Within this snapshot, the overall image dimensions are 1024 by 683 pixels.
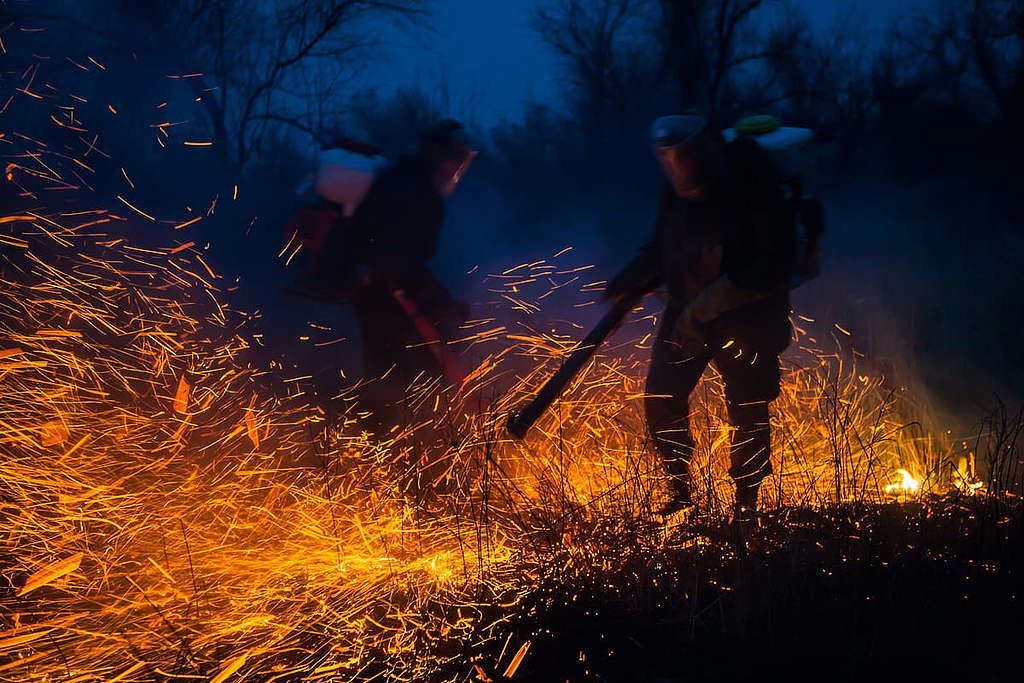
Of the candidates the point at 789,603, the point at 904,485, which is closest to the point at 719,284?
the point at 789,603

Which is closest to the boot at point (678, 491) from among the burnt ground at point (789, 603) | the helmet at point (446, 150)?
the burnt ground at point (789, 603)

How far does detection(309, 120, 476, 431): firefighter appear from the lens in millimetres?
4383

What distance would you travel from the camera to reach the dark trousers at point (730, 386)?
3734 millimetres

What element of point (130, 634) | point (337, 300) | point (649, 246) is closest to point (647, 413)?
point (649, 246)

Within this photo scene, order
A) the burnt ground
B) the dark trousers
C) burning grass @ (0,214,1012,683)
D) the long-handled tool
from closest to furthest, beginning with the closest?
the burnt ground < burning grass @ (0,214,1012,683) < the dark trousers < the long-handled tool

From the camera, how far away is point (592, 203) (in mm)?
18031

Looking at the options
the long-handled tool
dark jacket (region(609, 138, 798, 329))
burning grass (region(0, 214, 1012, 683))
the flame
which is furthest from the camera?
the flame

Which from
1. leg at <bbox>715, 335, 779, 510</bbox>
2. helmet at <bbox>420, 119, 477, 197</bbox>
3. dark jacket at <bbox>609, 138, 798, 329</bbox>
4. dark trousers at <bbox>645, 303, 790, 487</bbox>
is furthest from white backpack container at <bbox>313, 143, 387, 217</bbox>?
leg at <bbox>715, 335, 779, 510</bbox>

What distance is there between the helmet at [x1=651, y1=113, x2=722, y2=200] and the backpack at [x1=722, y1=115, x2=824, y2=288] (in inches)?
6.5

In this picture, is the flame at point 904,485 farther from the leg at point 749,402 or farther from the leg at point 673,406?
the leg at point 673,406

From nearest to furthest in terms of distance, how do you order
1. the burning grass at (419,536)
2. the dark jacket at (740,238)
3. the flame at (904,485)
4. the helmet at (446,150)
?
the burning grass at (419,536) → the dark jacket at (740,238) → the flame at (904,485) → the helmet at (446,150)

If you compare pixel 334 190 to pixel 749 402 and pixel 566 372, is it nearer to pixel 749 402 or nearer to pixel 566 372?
pixel 566 372

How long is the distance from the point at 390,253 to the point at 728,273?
1.75m

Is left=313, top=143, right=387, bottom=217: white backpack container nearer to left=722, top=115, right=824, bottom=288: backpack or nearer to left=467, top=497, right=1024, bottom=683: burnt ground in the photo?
left=722, top=115, right=824, bottom=288: backpack
